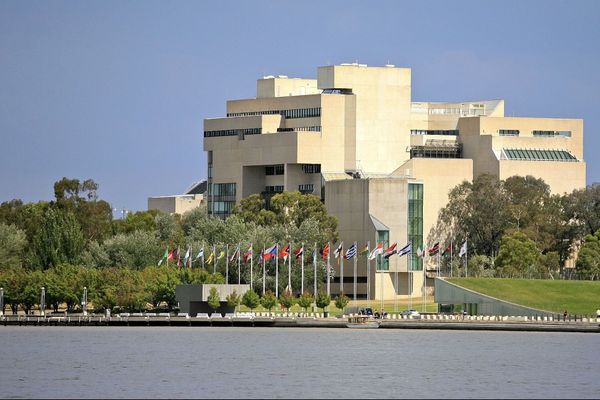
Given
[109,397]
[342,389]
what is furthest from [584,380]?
[109,397]

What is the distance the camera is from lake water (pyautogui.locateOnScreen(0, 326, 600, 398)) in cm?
12738

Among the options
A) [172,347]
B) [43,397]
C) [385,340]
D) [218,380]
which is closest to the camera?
[43,397]

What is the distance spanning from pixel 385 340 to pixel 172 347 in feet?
84.2

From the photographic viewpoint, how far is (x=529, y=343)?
181 meters

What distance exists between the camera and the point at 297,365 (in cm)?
14888

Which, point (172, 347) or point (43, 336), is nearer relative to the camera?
point (172, 347)

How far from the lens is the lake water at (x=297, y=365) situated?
12738 centimetres

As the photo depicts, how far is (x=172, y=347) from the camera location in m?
171

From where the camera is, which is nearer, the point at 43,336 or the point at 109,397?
the point at 109,397

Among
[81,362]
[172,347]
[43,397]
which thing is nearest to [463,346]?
[172,347]

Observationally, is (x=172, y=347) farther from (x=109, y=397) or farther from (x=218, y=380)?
(x=109, y=397)

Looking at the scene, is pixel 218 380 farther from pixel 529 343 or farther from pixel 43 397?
pixel 529 343

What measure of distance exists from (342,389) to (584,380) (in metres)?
20.0

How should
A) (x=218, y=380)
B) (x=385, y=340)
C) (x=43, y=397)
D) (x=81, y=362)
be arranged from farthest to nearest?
1. (x=385, y=340)
2. (x=81, y=362)
3. (x=218, y=380)
4. (x=43, y=397)
